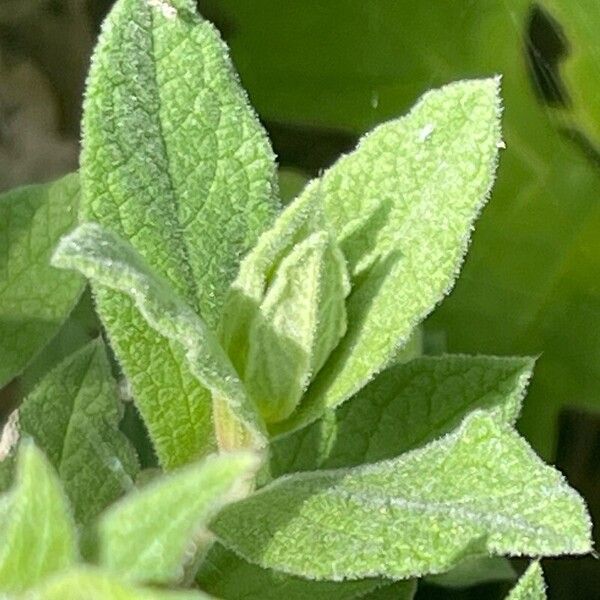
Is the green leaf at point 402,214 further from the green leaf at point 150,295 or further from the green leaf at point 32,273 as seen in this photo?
the green leaf at point 32,273

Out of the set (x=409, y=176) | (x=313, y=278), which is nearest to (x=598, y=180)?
(x=409, y=176)

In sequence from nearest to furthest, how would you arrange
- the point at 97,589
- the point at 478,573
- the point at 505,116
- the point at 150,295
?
the point at 97,589 → the point at 150,295 → the point at 478,573 → the point at 505,116

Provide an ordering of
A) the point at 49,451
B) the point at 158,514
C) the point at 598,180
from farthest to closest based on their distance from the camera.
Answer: the point at 598,180 < the point at 49,451 < the point at 158,514

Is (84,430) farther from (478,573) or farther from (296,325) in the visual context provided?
(478,573)

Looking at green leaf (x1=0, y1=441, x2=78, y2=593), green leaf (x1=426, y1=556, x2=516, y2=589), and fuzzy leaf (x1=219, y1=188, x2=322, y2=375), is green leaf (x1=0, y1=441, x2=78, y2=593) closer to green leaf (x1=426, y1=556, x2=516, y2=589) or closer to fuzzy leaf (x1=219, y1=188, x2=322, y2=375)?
fuzzy leaf (x1=219, y1=188, x2=322, y2=375)

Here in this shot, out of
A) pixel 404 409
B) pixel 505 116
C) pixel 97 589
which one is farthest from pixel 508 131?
pixel 97 589

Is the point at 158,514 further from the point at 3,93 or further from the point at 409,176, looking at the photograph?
the point at 3,93
